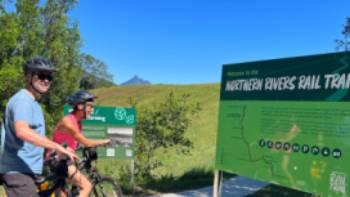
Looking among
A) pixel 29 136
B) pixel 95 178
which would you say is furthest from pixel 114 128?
pixel 29 136

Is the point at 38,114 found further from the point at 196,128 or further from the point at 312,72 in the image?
the point at 196,128

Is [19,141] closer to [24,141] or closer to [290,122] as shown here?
[24,141]

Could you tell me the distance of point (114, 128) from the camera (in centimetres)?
942

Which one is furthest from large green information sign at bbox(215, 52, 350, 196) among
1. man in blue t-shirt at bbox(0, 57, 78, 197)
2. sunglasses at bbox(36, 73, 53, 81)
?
sunglasses at bbox(36, 73, 53, 81)

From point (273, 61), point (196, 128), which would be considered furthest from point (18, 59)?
point (196, 128)

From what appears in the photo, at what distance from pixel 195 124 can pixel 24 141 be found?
28.4 metres

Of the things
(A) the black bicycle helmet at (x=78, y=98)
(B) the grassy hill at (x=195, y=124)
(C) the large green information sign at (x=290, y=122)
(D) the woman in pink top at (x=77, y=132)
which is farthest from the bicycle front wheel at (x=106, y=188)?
(B) the grassy hill at (x=195, y=124)

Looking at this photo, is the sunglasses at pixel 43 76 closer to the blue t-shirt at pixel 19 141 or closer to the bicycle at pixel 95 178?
the blue t-shirt at pixel 19 141

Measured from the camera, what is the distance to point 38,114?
12.4 ft

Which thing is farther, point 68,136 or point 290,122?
point 290,122

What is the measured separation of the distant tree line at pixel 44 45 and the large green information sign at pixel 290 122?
7480 mm

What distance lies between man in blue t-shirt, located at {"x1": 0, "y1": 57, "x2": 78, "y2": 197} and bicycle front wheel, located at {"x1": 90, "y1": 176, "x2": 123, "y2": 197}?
218cm

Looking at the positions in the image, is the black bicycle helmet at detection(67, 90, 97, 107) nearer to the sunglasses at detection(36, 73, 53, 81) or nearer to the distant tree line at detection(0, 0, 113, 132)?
the sunglasses at detection(36, 73, 53, 81)

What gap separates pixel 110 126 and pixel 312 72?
14.9 feet
